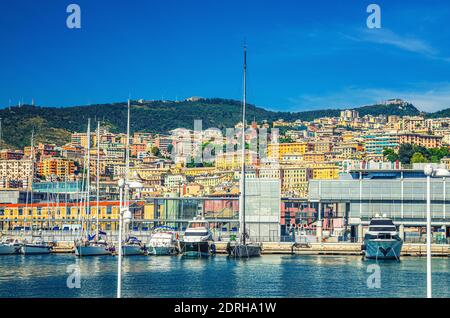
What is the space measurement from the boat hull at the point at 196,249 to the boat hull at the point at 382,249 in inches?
244

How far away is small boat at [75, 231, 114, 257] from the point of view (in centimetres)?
3381

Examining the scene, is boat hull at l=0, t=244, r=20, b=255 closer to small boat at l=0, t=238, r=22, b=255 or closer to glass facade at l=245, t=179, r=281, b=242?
small boat at l=0, t=238, r=22, b=255

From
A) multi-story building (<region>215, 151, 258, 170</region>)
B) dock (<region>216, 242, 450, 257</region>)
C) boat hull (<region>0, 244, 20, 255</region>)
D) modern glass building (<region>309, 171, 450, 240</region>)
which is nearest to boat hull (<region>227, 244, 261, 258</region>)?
dock (<region>216, 242, 450, 257</region>)

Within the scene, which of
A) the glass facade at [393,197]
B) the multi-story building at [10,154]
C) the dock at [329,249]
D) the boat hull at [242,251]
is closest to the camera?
the boat hull at [242,251]

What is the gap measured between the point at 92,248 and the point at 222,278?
13.2 metres

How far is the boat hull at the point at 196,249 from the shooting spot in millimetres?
33125

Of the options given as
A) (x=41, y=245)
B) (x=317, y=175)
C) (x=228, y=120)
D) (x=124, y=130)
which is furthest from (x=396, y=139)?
(x=41, y=245)

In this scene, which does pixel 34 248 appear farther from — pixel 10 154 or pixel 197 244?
pixel 10 154

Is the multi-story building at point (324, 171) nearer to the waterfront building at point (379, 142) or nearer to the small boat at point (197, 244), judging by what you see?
the waterfront building at point (379, 142)

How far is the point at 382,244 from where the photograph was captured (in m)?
32.2

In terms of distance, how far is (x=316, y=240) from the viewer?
40094 millimetres

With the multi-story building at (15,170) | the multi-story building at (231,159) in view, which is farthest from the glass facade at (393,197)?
the multi-story building at (15,170)
